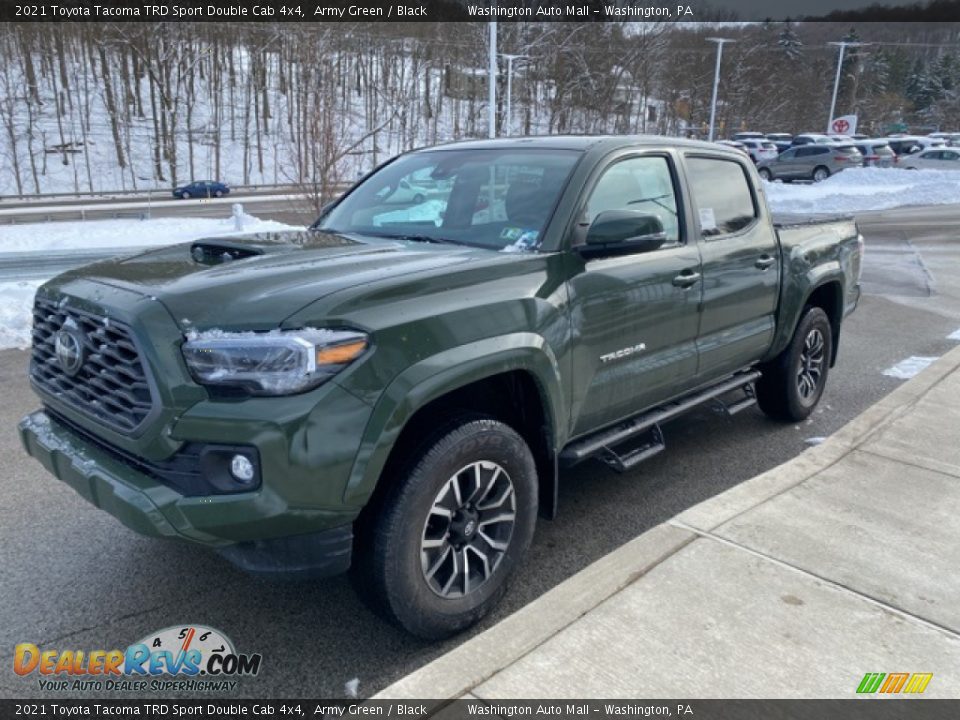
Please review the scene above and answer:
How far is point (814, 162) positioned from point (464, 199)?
3390 cm

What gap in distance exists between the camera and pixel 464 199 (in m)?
3.80

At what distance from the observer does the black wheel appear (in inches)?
206

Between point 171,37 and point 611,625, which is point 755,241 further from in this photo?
point 171,37

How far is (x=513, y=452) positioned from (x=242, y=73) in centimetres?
6090

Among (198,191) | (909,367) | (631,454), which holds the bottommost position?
(198,191)

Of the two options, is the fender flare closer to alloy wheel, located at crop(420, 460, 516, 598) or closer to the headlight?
alloy wheel, located at crop(420, 460, 516, 598)

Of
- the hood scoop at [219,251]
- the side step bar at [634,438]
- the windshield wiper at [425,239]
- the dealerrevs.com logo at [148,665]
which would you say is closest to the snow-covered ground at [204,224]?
the windshield wiper at [425,239]

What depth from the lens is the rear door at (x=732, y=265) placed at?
13.9ft

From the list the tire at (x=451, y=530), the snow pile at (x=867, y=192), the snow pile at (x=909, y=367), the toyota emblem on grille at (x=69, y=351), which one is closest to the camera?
the tire at (x=451, y=530)

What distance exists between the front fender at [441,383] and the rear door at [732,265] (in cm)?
145

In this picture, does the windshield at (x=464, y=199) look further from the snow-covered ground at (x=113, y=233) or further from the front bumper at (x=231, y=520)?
the snow-covered ground at (x=113, y=233)

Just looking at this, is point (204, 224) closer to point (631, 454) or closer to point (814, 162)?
point (631, 454)

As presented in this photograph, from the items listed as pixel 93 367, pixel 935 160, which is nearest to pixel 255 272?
pixel 93 367

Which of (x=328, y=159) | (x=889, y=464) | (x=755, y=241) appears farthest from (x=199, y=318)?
(x=328, y=159)
